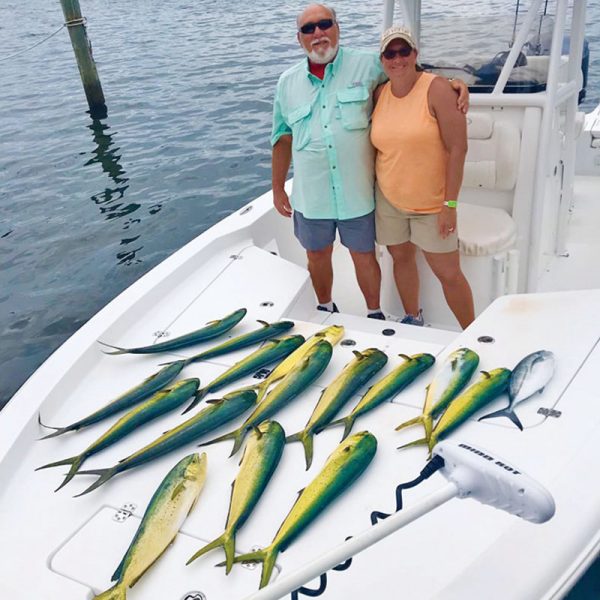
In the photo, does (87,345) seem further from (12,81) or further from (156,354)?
(12,81)

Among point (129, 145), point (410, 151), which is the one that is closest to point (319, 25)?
point (410, 151)

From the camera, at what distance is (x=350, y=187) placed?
11.0 feet

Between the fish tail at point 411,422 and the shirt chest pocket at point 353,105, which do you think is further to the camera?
the shirt chest pocket at point 353,105

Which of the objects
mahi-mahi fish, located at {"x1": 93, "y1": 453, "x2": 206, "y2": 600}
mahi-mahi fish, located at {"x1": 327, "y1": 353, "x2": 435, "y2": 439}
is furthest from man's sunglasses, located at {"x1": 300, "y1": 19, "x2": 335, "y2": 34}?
mahi-mahi fish, located at {"x1": 93, "y1": 453, "x2": 206, "y2": 600}

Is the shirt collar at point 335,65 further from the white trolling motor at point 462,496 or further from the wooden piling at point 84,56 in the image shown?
the wooden piling at point 84,56

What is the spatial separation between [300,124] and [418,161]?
2.04ft

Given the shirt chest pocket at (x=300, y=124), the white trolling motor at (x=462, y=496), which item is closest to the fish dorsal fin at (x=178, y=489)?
the white trolling motor at (x=462, y=496)

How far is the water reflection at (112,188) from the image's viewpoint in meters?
7.91

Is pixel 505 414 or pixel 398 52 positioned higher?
pixel 398 52

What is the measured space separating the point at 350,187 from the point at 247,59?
41.3 ft

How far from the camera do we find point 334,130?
10.6 ft

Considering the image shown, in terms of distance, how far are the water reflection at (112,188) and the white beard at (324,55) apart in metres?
4.82

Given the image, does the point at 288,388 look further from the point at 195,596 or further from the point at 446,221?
the point at 446,221

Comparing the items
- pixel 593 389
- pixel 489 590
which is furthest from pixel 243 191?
pixel 489 590
